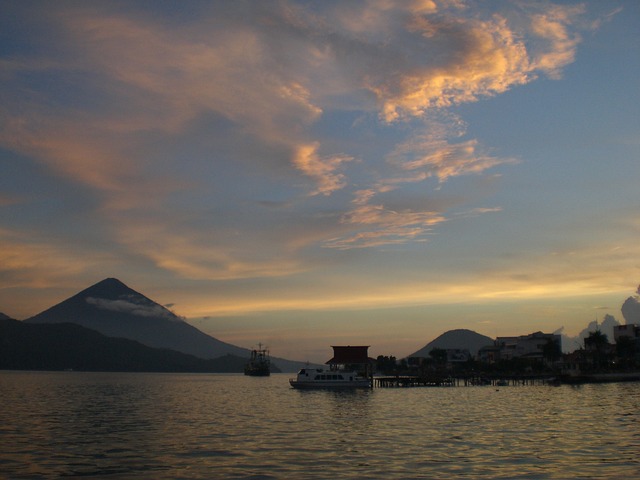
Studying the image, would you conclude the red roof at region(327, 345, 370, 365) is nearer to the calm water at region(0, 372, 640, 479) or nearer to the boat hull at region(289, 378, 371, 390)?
the boat hull at region(289, 378, 371, 390)

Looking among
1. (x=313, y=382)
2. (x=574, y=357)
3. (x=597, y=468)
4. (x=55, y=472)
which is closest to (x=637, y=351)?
(x=574, y=357)

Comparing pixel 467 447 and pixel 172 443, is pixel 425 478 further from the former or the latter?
pixel 172 443

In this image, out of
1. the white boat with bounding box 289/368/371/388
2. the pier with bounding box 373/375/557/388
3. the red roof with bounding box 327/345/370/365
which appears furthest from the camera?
the pier with bounding box 373/375/557/388

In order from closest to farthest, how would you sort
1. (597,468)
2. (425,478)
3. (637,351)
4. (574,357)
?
(425,478) → (597,468) → (637,351) → (574,357)

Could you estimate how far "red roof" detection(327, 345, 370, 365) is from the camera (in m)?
120

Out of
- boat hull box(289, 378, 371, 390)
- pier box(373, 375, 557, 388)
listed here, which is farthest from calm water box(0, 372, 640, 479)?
pier box(373, 375, 557, 388)

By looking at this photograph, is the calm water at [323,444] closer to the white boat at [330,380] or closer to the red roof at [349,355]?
the white boat at [330,380]

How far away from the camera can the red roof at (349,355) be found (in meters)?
120

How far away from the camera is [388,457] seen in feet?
110

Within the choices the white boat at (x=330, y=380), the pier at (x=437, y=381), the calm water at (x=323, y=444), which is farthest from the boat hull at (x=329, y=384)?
the calm water at (x=323, y=444)

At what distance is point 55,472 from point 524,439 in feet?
97.1

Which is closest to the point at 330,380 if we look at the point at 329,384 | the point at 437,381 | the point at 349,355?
the point at 329,384

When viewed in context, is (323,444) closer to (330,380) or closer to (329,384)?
(329,384)

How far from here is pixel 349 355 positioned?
12200 cm
